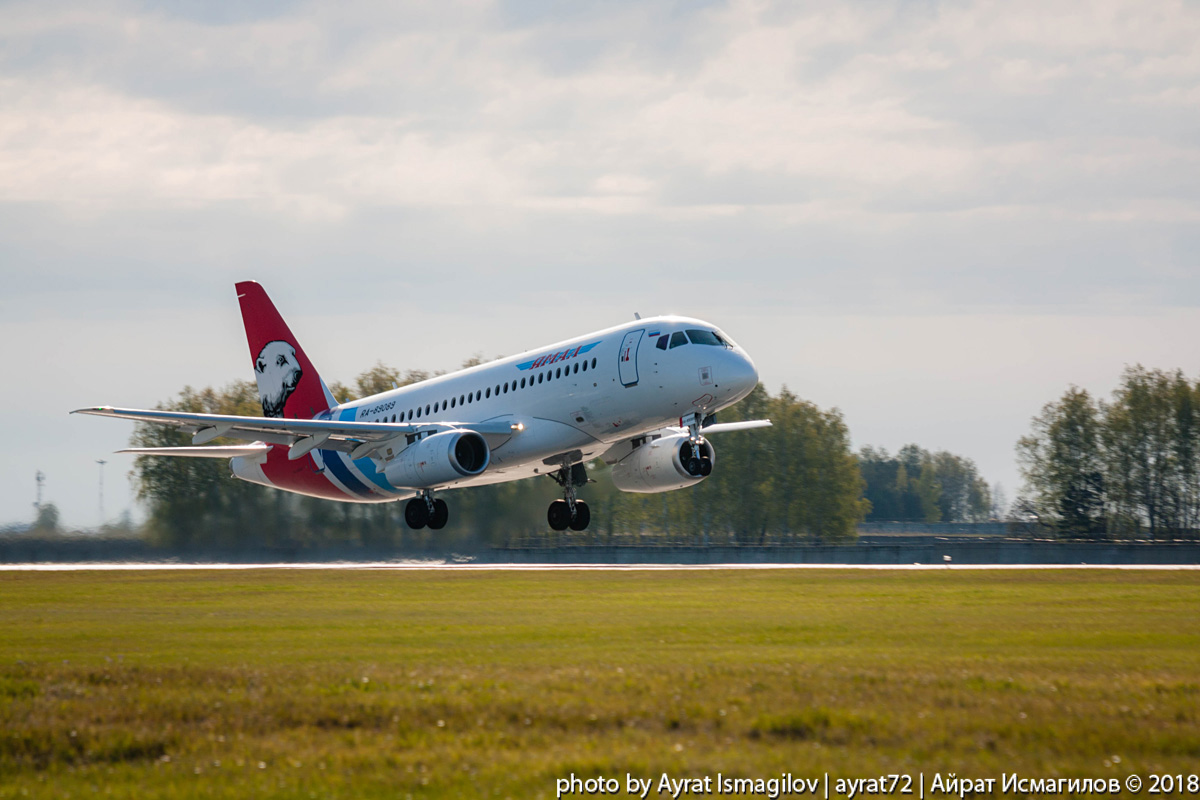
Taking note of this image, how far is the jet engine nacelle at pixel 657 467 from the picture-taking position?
116 feet

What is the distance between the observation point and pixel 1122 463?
97.9 metres

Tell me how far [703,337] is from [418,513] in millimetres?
10949

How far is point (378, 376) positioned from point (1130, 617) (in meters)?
77.3

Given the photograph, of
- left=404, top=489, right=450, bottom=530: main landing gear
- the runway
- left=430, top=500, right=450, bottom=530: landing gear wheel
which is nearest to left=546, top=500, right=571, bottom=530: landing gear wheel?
left=404, top=489, right=450, bottom=530: main landing gear

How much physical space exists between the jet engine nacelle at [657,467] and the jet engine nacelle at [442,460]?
15.5 feet

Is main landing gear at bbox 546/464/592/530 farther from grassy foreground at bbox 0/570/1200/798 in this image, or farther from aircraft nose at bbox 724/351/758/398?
aircraft nose at bbox 724/351/758/398

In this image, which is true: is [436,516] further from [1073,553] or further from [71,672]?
[1073,553]

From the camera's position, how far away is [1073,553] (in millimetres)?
69688

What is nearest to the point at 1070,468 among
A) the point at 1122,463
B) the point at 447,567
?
the point at 1122,463

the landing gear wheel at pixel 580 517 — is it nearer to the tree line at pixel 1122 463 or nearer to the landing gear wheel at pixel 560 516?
the landing gear wheel at pixel 560 516

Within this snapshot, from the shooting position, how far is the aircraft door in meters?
31.3

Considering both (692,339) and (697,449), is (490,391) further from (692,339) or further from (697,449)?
(692,339)

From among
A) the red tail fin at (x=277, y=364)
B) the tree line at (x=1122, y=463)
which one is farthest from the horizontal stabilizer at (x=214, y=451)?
the tree line at (x=1122, y=463)

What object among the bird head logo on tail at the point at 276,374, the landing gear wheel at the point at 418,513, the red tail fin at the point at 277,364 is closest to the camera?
the landing gear wheel at the point at 418,513
